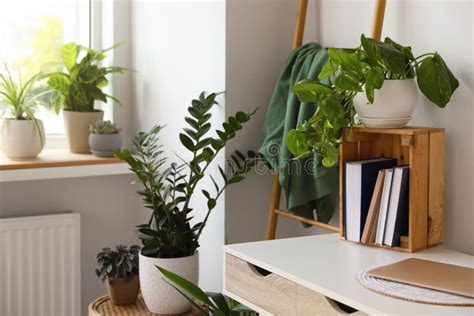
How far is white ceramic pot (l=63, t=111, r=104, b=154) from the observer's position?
2.95 metres

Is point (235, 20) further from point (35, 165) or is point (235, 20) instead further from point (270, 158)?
point (35, 165)

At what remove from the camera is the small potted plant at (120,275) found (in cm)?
243

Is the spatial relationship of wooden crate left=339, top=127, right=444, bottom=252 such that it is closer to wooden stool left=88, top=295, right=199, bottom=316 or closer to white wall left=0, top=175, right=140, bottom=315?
wooden stool left=88, top=295, right=199, bottom=316

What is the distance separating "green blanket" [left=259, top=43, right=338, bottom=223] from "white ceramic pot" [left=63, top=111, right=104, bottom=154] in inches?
35.2

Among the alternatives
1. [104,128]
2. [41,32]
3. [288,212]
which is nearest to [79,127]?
[104,128]

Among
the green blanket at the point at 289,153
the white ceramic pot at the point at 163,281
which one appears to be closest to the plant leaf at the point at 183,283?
the white ceramic pot at the point at 163,281

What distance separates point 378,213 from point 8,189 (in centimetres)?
154

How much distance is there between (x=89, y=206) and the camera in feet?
9.75

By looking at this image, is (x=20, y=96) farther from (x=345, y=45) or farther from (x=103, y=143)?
(x=345, y=45)

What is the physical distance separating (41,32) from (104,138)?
22.2 inches

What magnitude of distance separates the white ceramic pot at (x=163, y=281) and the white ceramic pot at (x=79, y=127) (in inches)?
31.4

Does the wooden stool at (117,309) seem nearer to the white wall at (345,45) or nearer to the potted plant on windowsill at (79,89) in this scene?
the white wall at (345,45)

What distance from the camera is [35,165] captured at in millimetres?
2719

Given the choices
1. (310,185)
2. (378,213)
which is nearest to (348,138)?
(378,213)
